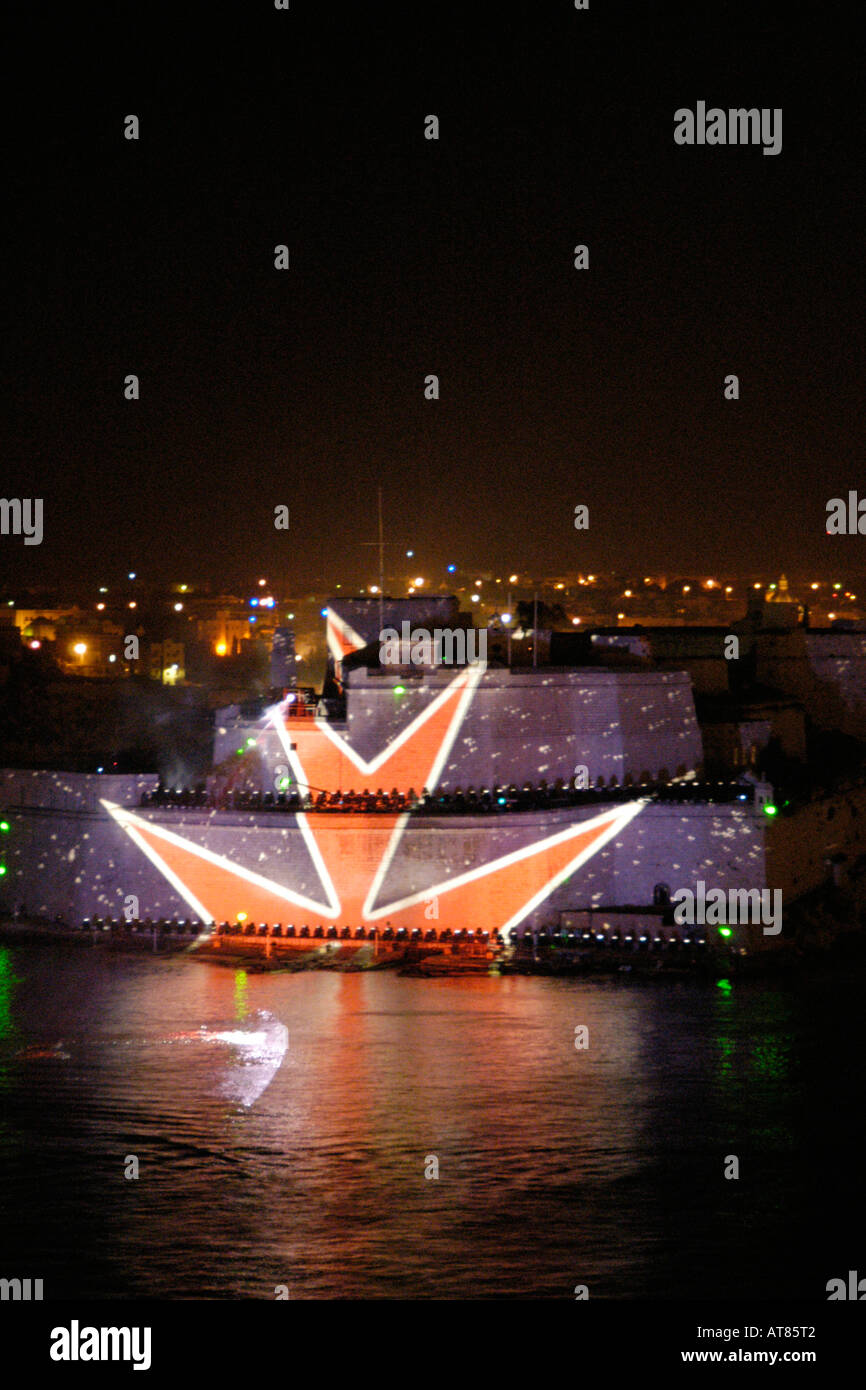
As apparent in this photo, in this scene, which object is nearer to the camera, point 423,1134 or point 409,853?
point 423,1134

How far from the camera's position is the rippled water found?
1393cm

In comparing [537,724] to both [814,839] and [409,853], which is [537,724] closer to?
[409,853]

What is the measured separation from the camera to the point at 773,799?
930 inches

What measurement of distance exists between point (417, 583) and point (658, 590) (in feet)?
39.2

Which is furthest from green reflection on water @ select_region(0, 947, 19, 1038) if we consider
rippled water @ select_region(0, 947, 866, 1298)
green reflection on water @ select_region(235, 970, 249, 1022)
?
green reflection on water @ select_region(235, 970, 249, 1022)

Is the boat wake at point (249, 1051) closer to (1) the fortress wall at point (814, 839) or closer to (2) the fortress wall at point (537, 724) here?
(2) the fortress wall at point (537, 724)

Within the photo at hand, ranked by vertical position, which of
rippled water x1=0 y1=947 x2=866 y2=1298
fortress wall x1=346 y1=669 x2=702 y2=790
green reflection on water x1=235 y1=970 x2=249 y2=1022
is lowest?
rippled water x1=0 y1=947 x2=866 y2=1298

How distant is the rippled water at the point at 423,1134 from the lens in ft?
45.7

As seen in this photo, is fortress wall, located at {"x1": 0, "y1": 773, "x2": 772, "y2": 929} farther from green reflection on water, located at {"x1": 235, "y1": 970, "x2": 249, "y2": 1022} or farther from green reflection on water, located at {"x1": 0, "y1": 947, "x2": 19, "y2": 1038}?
green reflection on water, located at {"x1": 235, "y1": 970, "x2": 249, "y2": 1022}

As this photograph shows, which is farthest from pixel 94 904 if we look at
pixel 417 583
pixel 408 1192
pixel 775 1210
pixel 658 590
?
pixel 658 590

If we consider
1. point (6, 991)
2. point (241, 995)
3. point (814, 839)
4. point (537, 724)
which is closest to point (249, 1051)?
point (241, 995)

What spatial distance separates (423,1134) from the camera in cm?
1688

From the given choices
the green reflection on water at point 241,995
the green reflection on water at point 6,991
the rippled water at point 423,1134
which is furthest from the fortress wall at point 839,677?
the green reflection on water at point 6,991
